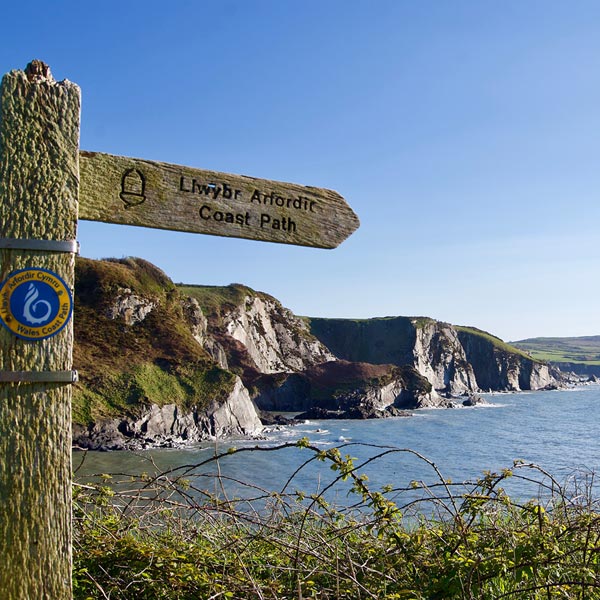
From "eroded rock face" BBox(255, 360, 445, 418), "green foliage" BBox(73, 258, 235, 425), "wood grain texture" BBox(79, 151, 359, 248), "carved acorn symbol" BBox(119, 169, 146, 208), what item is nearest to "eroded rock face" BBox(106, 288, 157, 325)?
"green foliage" BBox(73, 258, 235, 425)

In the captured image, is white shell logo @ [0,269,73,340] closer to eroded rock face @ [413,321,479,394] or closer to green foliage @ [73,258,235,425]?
green foliage @ [73,258,235,425]

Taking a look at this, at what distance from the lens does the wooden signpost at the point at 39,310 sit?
2346 millimetres

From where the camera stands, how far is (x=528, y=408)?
3784 inches

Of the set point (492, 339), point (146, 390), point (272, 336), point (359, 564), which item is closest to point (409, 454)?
point (146, 390)

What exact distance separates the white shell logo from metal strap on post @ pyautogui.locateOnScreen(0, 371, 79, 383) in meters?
0.15

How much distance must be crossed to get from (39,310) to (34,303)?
0.03 m

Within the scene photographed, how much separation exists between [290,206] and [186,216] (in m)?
0.57

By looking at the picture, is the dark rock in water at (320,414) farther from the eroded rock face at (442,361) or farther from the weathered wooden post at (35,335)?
the weathered wooden post at (35,335)

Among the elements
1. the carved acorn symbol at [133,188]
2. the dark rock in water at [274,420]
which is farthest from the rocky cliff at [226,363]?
the carved acorn symbol at [133,188]

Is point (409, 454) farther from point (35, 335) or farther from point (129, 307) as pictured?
point (129, 307)

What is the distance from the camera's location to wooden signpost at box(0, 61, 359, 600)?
2346 mm

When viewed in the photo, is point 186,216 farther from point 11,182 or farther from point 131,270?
point 131,270

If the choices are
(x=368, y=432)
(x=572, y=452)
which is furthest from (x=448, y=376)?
(x=572, y=452)

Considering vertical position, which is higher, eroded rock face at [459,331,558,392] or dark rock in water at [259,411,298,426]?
eroded rock face at [459,331,558,392]
